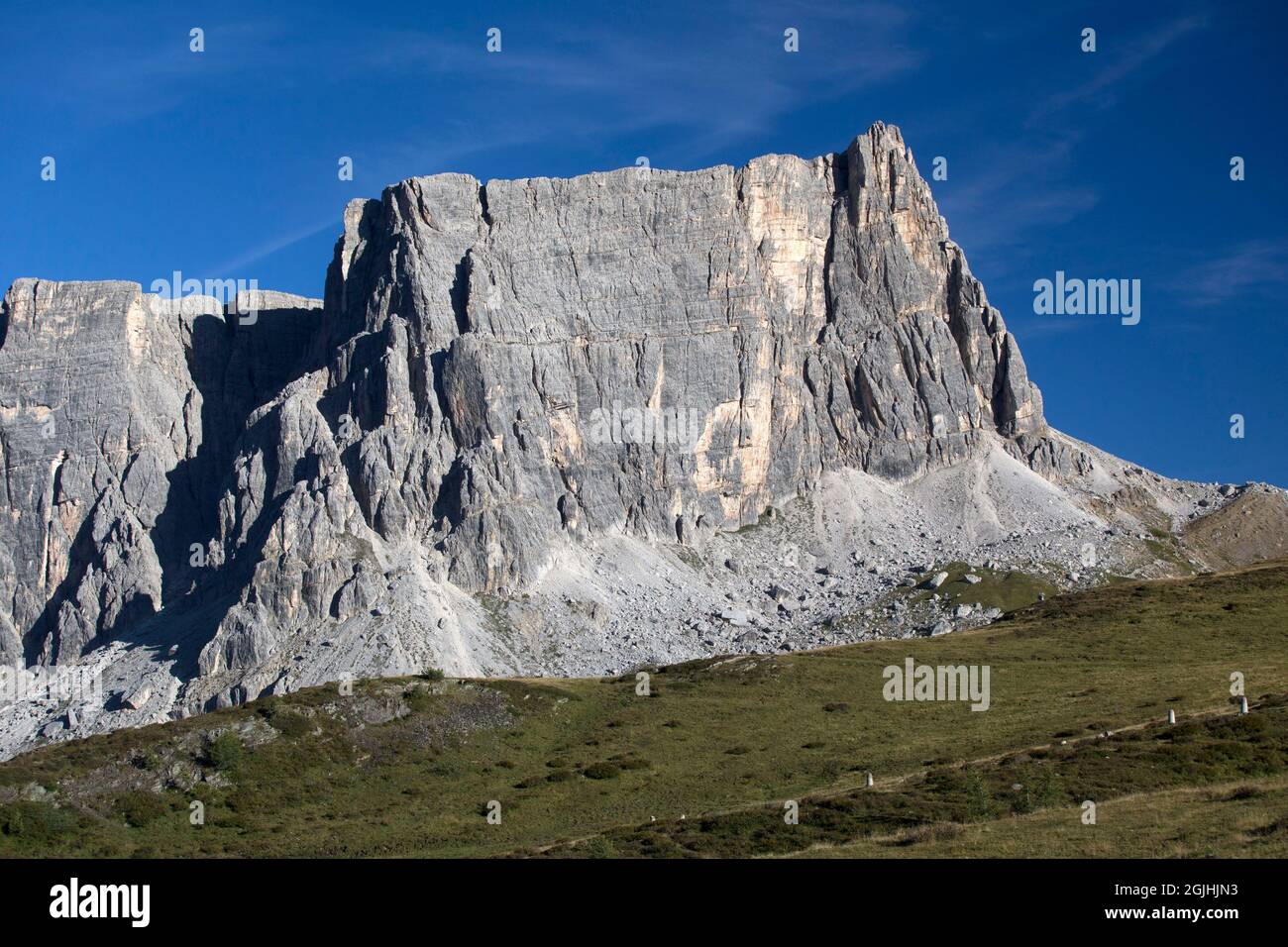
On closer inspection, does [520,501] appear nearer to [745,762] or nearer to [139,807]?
[745,762]

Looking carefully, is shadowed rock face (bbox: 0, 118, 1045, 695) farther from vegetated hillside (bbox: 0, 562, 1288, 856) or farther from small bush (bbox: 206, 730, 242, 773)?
small bush (bbox: 206, 730, 242, 773)

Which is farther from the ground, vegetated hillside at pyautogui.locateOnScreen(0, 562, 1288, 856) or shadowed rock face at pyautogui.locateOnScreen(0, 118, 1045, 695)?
shadowed rock face at pyautogui.locateOnScreen(0, 118, 1045, 695)

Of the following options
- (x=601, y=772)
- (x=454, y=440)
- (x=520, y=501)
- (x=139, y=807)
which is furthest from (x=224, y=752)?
(x=454, y=440)

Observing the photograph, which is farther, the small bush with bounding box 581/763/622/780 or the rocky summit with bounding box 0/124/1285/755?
the rocky summit with bounding box 0/124/1285/755

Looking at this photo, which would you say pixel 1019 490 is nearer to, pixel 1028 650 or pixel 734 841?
pixel 1028 650

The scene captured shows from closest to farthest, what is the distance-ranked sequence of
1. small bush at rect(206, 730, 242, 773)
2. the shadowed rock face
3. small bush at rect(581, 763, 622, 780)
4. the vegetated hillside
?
1. the vegetated hillside
2. small bush at rect(581, 763, 622, 780)
3. small bush at rect(206, 730, 242, 773)
4. the shadowed rock face

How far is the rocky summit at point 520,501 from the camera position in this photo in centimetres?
15412

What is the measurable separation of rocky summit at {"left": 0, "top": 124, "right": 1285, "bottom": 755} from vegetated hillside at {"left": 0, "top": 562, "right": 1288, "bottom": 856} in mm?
50636

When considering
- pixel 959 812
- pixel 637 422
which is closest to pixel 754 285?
pixel 637 422

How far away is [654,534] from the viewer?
181 m

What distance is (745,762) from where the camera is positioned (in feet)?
249

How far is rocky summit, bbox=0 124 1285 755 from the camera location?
154125 millimetres

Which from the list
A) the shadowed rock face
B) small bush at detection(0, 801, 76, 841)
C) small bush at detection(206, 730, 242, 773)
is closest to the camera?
small bush at detection(0, 801, 76, 841)

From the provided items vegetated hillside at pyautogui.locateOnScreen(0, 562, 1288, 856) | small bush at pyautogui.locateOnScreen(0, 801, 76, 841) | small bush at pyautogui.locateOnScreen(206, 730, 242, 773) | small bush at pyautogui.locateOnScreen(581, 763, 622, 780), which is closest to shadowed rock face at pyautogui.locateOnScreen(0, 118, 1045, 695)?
vegetated hillside at pyautogui.locateOnScreen(0, 562, 1288, 856)
